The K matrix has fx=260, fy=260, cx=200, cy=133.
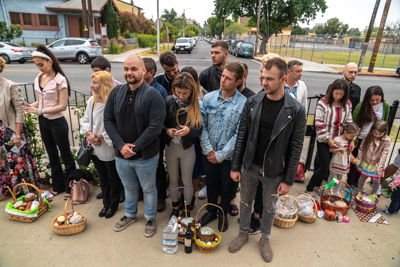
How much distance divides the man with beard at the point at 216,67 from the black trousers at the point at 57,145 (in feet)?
6.76

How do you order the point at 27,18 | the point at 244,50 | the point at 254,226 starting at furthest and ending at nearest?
the point at 244,50 → the point at 27,18 → the point at 254,226

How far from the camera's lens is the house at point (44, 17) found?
80.1 feet

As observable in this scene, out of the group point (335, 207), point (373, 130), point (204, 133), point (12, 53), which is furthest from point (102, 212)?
point (12, 53)

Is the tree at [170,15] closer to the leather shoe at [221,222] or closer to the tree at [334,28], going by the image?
the tree at [334,28]

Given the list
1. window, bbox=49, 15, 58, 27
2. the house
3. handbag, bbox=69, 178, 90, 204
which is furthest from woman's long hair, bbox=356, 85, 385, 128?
window, bbox=49, 15, 58, 27

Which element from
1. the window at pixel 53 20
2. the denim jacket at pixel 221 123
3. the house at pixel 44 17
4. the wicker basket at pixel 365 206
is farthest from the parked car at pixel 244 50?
the denim jacket at pixel 221 123

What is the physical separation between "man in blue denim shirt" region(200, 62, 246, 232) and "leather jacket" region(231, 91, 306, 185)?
0.20 meters

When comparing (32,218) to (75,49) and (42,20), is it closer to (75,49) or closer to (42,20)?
(75,49)

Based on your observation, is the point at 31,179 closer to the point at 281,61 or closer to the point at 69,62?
the point at 281,61

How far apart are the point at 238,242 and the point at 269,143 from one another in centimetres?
121

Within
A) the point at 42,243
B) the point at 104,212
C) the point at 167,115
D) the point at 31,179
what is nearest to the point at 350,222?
the point at 167,115

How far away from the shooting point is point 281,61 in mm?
2369

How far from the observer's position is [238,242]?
2.89 metres

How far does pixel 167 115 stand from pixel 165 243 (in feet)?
4.66
